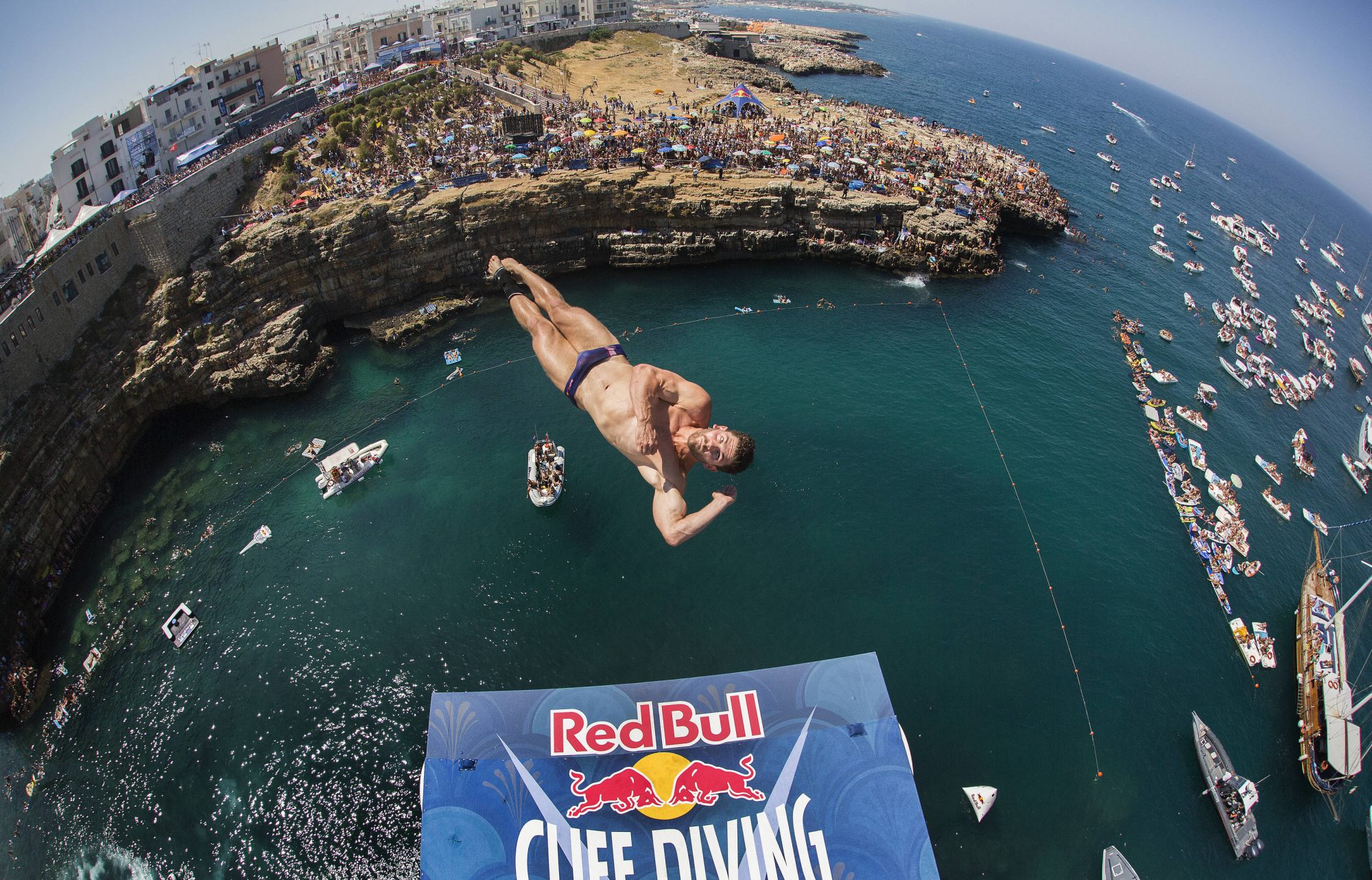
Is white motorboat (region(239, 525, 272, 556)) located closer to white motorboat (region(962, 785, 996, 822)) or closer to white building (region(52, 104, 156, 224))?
white building (region(52, 104, 156, 224))

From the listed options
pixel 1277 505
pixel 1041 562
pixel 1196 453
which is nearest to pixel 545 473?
pixel 1041 562

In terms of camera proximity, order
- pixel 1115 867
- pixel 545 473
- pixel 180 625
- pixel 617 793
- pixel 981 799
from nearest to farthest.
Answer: pixel 617 793 → pixel 1115 867 → pixel 981 799 → pixel 180 625 → pixel 545 473

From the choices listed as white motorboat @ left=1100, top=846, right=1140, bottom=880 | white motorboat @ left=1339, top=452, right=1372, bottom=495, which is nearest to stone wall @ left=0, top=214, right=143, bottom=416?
white motorboat @ left=1100, top=846, right=1140, bottom=880

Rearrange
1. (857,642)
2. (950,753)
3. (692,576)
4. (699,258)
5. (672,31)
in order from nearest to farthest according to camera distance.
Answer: (950,753)
(857,642)
(692,576)
(699,258)
(672,31)

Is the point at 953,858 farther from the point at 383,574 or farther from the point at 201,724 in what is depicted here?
the point at 201,724

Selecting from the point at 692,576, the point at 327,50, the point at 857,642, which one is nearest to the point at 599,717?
the point at 692,576

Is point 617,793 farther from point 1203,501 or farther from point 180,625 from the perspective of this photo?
point 1203,501

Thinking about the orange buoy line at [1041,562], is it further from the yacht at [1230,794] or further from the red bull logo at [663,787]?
the red bull logo at [663,787]
